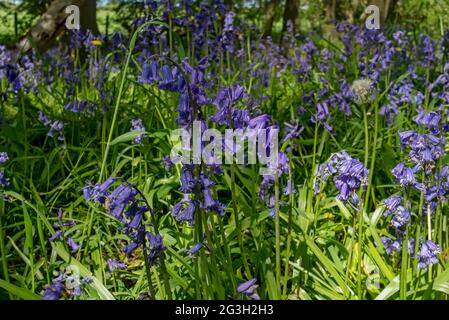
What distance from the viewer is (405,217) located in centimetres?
218

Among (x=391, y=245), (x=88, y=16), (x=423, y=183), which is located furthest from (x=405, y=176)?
(x=88, y=16)

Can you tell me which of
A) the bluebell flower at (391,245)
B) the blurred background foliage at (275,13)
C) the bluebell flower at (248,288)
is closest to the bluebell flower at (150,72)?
the bluebell flower at (248,288)

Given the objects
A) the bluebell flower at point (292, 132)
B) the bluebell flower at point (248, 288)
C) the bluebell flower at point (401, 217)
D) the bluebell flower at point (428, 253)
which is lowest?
the bluebell flower at point (428, 253)

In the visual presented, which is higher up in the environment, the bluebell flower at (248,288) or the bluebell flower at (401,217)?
the bluebell flower at (401,217)

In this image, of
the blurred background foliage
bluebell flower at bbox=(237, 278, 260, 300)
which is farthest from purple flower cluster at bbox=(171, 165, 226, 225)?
the blurred background foliage

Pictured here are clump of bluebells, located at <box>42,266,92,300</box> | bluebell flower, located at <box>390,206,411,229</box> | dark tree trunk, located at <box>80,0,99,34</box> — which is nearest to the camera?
clump of bluebells, located at <box>42,266,92,300</box>

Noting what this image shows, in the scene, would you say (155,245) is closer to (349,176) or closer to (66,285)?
(66,285)

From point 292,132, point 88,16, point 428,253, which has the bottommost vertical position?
point 428,253

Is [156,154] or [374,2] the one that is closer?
[156,154]

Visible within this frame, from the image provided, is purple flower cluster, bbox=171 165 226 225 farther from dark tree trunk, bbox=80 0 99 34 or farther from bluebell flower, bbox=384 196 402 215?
dark tree trunk, bbox=80 0 99 34

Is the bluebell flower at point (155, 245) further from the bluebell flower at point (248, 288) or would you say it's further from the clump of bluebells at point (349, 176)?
the clump of bluebells at point (349, 176)
